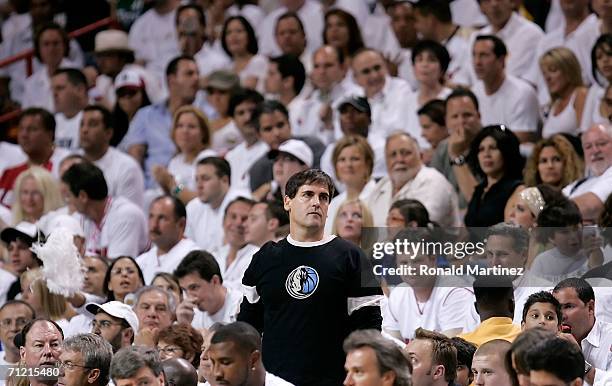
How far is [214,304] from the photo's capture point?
9.78m

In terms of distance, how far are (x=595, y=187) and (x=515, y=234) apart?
1447 mm

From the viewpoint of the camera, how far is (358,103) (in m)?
12.0

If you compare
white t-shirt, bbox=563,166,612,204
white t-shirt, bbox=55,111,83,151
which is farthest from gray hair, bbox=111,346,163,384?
white t-shirt, bbox=55,111,83,151

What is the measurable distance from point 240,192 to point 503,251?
3587 mm

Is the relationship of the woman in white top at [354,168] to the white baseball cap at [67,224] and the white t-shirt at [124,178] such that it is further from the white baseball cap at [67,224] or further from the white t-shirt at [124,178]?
the white t-shirt at [124,178]

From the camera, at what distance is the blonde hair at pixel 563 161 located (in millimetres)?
10414

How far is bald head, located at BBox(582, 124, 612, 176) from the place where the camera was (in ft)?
33.6

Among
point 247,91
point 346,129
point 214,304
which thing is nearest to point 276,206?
point 214,304

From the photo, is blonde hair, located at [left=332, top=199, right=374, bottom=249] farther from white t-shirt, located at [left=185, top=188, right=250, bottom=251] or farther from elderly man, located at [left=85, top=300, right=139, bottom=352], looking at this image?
elderly man, located at [left=85, top=300, right=139, bottom=352]

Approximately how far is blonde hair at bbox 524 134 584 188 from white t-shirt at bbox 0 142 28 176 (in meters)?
5.00

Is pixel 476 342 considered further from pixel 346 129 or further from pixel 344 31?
pixel 344 31

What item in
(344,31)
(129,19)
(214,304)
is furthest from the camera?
(129,19)

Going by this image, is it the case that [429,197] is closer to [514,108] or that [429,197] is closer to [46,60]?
[514,108]

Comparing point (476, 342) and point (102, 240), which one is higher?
point (102, 240)
